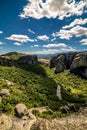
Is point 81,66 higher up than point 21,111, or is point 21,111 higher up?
point 81,66

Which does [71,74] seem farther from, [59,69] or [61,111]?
[61,111]

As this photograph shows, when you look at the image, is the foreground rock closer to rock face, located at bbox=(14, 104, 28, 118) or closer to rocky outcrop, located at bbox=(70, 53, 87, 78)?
rock face, located at bbox=(14, 104, 28, 118)

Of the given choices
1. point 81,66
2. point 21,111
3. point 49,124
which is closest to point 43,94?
point 21,111

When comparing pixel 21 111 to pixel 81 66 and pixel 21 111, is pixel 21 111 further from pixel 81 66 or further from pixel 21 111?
pixel 81 66

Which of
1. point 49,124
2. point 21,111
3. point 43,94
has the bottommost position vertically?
point 43,94

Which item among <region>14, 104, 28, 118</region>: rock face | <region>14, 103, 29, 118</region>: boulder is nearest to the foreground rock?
<region>14, 103, 29, 118</region>: boulder

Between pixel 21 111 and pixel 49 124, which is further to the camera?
pixel 21 111

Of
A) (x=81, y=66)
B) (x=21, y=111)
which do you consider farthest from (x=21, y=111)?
(x=81, y=66)

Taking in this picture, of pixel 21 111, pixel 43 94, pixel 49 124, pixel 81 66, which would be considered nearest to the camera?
pixel 49 124

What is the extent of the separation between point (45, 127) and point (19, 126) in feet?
11.9

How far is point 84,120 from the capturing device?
791 inches

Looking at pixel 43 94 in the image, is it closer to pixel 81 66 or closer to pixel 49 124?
pixel 49 124

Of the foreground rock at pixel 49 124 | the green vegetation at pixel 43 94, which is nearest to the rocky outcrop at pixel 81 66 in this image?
the green vegetation at pixel 43 94

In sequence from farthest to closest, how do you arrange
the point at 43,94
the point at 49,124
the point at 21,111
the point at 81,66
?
the point at 81,66 < the point at 43,94 < the point at 21,111 < the point at 49,124
